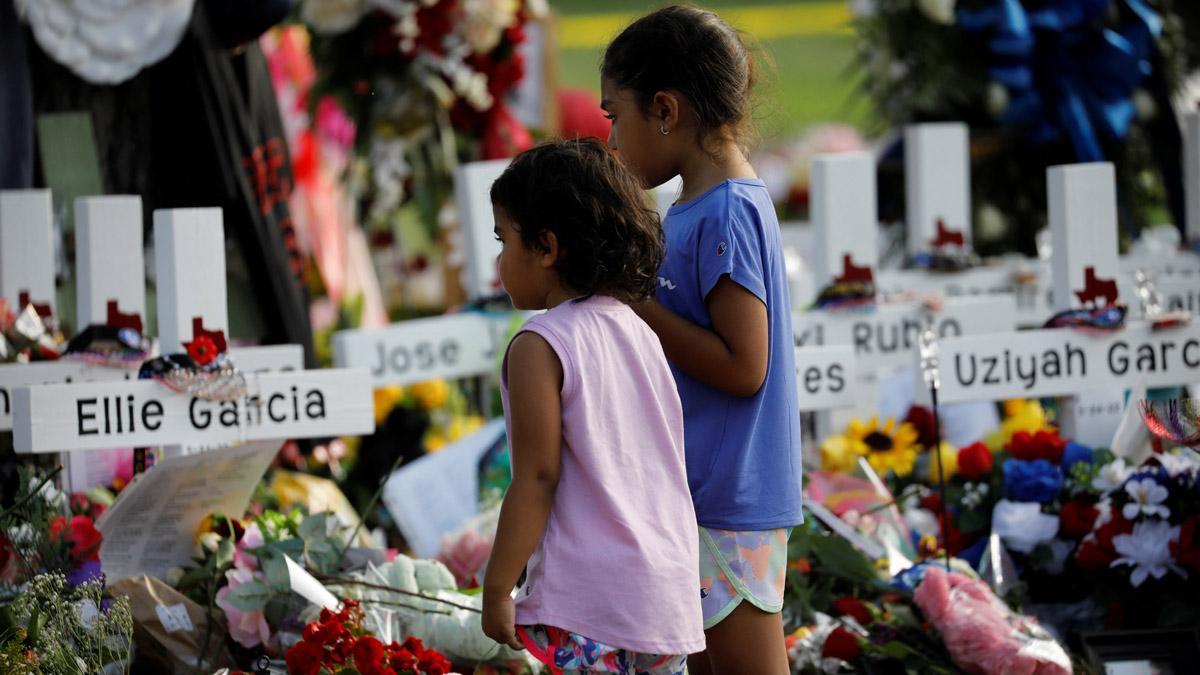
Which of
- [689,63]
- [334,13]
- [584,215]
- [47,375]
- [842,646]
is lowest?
[842,646]

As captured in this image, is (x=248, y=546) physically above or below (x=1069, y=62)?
below

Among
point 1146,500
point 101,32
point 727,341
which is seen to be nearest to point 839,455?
point 1146,500

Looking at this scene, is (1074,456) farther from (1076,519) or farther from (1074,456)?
(1076,519)

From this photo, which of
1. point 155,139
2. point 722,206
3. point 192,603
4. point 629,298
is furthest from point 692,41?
point 155,139

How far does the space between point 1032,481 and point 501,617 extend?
4.88 ft

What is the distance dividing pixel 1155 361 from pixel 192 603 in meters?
1.83

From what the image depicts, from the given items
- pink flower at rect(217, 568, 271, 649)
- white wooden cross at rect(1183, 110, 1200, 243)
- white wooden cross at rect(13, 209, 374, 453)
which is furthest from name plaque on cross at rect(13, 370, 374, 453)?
white wooden cross at rect(1183, 110, 1200, 243)

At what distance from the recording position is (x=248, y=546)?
231 centimetres

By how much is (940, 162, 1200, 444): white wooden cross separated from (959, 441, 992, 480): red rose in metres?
0.14

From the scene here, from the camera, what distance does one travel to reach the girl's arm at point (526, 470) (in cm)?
158

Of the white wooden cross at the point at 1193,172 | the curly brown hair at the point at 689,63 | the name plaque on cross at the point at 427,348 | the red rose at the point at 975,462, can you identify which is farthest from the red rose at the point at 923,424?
the curly brown hair at the point at 689,63

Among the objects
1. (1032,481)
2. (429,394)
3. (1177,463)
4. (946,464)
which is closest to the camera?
(1177,463)

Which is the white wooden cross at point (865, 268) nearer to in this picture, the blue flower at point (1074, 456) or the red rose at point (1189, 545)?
the blue flower at point (1074, 456)

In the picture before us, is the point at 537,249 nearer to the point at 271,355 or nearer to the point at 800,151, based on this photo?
the point at 271,355
